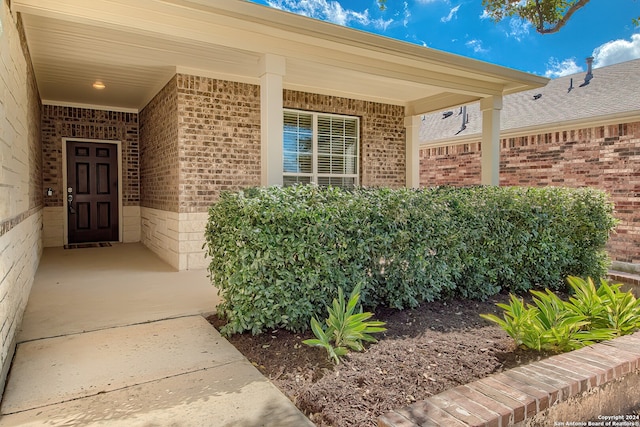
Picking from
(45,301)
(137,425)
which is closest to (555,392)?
(137,425)

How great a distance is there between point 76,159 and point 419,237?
7336 mm

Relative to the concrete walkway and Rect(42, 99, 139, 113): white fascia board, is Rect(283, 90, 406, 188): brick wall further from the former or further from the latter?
the concrete walkway

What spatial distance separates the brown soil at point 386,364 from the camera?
2252 mm

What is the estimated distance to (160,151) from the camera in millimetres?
6906

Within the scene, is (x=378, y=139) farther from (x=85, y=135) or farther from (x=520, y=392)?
(x=520, y=392)

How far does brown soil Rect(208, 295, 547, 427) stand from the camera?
2.25 metres

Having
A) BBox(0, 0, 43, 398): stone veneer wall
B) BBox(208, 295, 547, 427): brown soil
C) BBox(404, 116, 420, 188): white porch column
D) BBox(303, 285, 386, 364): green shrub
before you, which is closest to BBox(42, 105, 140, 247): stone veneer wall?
BBox(0, 0, 43, 398): stone veneer wall

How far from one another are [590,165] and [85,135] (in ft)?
31.5

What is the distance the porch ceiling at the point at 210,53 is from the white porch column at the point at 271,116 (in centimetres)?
16

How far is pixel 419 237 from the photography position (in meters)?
3.79

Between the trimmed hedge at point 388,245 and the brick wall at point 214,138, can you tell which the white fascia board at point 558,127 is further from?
the brick wall at point 214,138

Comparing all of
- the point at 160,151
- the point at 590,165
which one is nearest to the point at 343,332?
the point at 160,151

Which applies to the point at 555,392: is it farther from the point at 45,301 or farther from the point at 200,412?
the point at 45,301

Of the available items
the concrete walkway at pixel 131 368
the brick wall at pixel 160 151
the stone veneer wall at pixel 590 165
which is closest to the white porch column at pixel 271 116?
the concrete walkway at pixel 131 368
